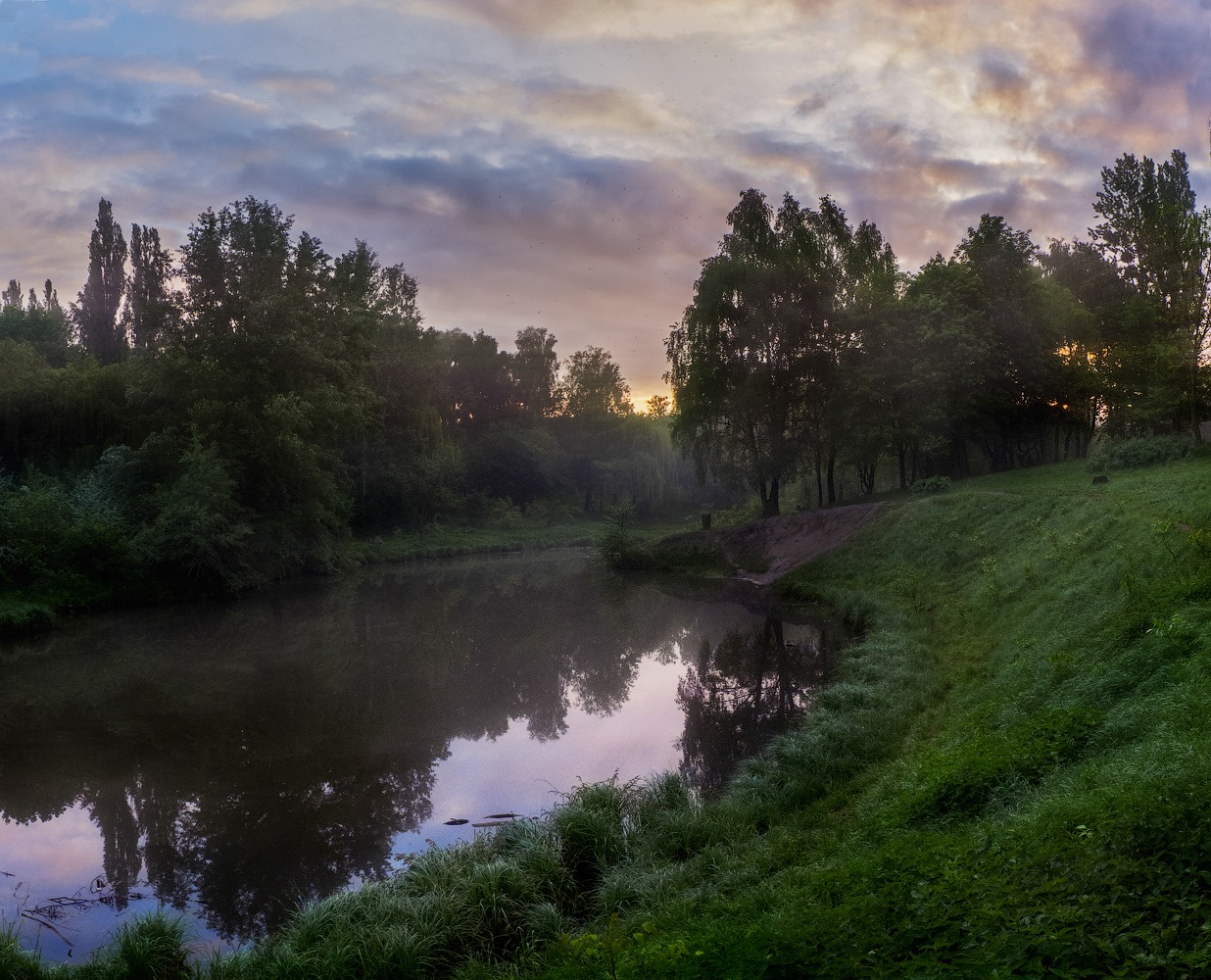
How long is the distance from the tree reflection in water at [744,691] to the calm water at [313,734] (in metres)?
0.08

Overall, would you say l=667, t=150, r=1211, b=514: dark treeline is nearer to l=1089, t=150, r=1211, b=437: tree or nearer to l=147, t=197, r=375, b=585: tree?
l=1089, t=150, r=1211, b=437: tree

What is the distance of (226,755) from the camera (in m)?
12.6

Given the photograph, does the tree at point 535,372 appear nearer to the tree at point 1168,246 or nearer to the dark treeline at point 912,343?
the dark treeline at point 912,343

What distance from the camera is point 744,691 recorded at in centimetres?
1580

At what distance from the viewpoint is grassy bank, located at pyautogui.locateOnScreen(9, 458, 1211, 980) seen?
14.3 ft

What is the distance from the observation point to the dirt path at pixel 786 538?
30.5 m

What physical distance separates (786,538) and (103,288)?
51.0 meters

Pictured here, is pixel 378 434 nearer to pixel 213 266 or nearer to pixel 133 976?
pixel 213 266

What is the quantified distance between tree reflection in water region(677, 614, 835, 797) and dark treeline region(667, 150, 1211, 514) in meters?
15.5

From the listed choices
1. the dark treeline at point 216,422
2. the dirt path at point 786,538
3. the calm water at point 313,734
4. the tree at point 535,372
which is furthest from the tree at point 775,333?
the tree at point 535,372

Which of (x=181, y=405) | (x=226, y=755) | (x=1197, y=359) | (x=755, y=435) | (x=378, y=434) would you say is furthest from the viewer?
(x=378, y=434)

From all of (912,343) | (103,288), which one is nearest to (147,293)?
(103,288)

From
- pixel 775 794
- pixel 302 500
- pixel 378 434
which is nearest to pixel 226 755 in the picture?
pixel 775 794

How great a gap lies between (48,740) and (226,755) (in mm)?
3356
